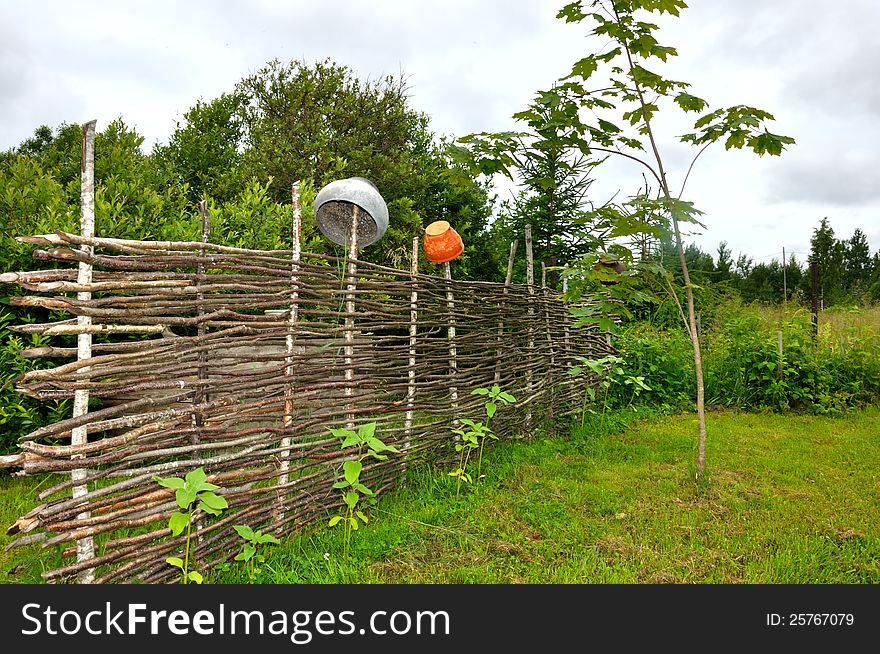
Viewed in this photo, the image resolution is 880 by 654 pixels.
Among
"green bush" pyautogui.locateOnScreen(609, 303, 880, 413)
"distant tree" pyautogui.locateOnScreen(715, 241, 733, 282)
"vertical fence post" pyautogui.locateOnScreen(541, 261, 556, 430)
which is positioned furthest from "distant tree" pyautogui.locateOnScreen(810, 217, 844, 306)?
"vertical fence post" pyautogui.locateOnScreen(541, 261, 556, 430)

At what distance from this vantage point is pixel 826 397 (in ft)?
22.0

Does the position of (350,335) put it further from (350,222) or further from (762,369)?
(762,369)

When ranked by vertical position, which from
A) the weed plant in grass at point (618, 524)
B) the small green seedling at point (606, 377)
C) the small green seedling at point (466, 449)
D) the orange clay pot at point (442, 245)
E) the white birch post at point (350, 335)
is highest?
the orange clay pot at point (442, 245)

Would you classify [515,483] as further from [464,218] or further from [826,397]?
[464,218]

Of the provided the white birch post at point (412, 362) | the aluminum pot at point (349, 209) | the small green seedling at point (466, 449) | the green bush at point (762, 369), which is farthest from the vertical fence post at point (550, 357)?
the aluminum pot at point (349, 209)

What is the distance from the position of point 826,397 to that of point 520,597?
6.02 meters

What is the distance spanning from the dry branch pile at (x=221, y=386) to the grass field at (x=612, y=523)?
0.36 metres

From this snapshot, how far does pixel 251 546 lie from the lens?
2633 mm

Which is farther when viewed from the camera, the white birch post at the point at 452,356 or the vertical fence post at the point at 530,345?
the vertical fence post at the point at 530,345

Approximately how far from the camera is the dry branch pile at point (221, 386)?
2.16 meters

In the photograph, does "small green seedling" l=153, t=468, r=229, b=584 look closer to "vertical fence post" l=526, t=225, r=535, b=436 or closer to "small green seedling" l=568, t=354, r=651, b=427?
"vertical fence post" l=526, t=225, r=535, b=436

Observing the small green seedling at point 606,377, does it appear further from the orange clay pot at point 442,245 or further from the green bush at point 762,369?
the orange clay pot at point 442,245

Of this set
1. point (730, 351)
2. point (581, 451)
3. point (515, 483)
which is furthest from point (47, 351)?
point (730, 351)

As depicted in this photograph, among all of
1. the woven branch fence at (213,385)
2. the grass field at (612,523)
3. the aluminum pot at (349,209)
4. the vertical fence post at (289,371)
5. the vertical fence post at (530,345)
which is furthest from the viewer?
the vertical fence post at (530,345)
